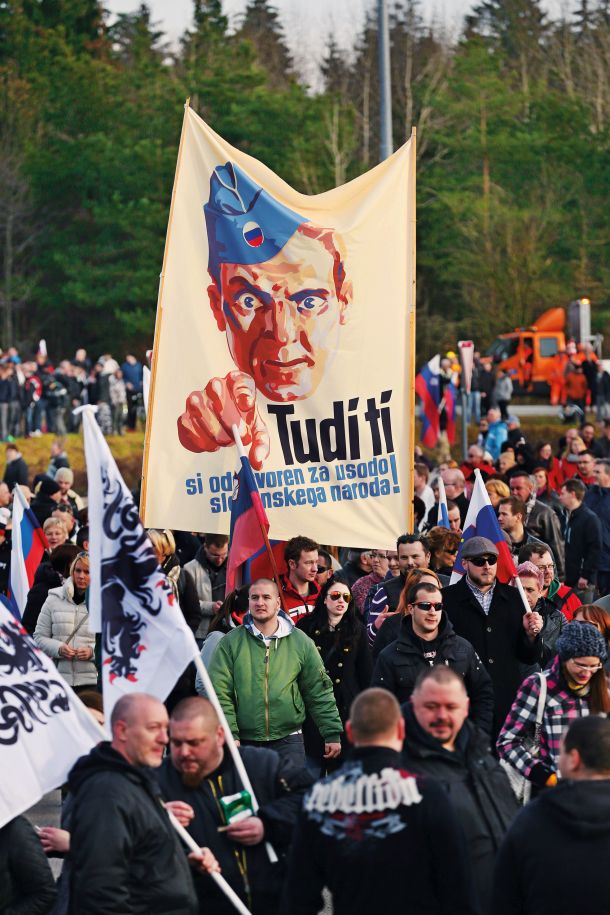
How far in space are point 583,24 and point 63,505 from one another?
185ft

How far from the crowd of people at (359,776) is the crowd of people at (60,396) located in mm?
24261

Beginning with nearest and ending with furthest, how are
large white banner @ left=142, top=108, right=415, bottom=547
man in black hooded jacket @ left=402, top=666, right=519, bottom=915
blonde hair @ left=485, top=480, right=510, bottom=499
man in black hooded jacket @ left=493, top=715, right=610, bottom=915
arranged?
1. man in black hooded jacket @ left=493, top=715, right=610, bottom=915
2. man in black hooded jacket @ left=402, top=666, right=519, bottom=915
3. large white banner @ left=142, top=108, right=415, bottom=547
4. blonde hair @ left=485, top=480, right=510, bottom=499

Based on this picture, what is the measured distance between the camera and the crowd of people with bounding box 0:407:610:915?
4.81 metres

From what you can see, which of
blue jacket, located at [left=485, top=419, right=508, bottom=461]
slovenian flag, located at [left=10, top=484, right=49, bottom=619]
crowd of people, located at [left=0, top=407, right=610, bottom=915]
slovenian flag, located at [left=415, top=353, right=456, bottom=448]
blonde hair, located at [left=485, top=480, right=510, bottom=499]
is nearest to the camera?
crowd of people, located at [left=0, top=407, right=610, bottom=915]

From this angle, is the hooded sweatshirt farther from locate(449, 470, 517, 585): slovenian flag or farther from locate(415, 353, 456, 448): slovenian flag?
locate(415, 353, 456, 448): slovenian flag

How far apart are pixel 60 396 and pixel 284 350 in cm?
2380

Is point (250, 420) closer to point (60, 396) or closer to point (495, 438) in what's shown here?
point (495, 438)

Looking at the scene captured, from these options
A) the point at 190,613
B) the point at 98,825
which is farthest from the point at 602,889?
the point at 190,613

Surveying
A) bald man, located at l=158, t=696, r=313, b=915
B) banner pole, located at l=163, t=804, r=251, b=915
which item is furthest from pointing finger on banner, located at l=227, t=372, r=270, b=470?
banner pole, located at l=163, t=804, r=251, b=915

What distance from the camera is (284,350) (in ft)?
36.5

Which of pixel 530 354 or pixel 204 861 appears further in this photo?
pixel 530 354

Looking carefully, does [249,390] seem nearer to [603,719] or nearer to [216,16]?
[603,719]

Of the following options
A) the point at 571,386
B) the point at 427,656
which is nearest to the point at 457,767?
the point at 427,656

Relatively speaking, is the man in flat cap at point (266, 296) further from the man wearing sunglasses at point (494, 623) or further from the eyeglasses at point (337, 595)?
the man wearing sunglasses at point (494, 623)
